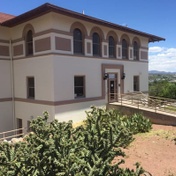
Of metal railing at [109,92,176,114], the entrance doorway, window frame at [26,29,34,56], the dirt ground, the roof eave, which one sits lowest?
the dirt ground

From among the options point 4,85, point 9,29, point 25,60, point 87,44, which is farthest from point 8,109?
point 87,44

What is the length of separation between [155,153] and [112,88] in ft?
37.9

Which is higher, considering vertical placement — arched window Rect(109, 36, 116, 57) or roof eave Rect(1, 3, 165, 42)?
roof eave Rect(1, 3, 165, 42)

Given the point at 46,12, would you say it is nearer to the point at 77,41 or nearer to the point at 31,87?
the point at 77,41

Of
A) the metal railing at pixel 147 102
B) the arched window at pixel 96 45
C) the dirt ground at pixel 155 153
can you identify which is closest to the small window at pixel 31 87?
the arched window at pixel 96 45

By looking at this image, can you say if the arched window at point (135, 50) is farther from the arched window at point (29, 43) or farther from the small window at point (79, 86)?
the arched window at point (29, 43)

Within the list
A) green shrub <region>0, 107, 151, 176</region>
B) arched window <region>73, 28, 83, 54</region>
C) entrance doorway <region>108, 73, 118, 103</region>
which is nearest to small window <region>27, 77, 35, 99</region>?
arched window <region>73, 28, 83, 54</region>

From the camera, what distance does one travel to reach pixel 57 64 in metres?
15.4

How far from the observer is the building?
15375 millimetres

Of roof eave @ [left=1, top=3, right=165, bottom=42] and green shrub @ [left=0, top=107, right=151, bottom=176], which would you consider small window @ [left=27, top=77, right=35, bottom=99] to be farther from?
green shrub @ [left=0, top=107, right=151, bottom=176]

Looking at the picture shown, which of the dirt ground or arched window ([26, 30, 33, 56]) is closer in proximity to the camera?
the dirt ground

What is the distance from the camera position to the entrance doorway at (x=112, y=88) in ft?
65.8

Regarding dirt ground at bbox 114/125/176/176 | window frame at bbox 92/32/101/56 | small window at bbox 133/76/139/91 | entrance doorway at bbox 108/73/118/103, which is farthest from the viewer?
small window at bbox 133/76/139/91

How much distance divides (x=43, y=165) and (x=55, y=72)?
1096 cm
